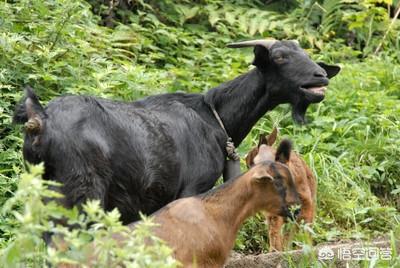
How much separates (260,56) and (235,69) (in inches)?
139

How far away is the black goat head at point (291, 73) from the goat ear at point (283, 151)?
0.93m

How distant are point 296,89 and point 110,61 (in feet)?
10.6

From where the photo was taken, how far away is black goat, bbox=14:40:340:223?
20.4ft

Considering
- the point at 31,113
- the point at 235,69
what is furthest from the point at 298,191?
the point at 235,69

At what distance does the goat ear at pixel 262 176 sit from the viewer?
6.09 m

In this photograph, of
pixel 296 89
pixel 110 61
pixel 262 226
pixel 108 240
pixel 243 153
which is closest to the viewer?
pixel 108 240

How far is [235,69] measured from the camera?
11.1 m

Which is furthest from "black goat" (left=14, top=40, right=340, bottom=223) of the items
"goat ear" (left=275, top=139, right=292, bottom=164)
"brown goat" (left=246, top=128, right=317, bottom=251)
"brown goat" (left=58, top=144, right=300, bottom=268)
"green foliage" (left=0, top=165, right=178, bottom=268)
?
"green foliage" (left=0, top=165, right=178, bottom=268)

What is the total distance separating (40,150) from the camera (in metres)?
6.19

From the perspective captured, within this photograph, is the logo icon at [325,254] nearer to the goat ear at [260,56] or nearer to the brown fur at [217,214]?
the brown fur at [217,214]

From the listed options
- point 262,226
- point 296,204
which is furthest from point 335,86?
point 296,204

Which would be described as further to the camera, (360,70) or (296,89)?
(360,70)

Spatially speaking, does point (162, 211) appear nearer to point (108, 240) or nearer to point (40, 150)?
point (40, 150)

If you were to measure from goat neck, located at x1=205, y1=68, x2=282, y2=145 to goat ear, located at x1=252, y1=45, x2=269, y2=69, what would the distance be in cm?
7
